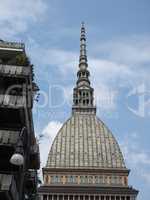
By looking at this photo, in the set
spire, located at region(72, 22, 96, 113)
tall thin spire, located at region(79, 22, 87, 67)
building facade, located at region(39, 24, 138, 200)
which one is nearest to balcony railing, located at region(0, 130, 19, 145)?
building facade, located at region(39, 24, 138, 200)

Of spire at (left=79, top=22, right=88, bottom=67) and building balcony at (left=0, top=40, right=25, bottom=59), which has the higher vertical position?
spire at (left=79, top=22, right=88, bottom=67)

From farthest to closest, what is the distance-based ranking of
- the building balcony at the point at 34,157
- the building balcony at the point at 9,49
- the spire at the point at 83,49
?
the spire at the point at 83,49, the building balcony at the point at 34,157, the building balcony at the point at 9,49

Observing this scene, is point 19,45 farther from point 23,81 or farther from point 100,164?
point 100,164

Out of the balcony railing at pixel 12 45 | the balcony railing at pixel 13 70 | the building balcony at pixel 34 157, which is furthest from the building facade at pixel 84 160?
the balcony railing at pixel 13 70

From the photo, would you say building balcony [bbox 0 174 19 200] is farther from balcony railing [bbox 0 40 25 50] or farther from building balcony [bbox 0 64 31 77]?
balcony railing [bbox 0 40 25 50]

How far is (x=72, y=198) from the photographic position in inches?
4240

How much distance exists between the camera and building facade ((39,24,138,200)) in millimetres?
108438

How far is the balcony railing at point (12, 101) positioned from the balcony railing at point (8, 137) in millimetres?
1663

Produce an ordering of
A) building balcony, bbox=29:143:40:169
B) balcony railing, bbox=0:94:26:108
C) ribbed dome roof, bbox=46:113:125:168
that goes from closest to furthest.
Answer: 1. balcony railing, bbox=0:94:26:108
2. building balcony, bbox=29:143:40:169
3. ribbed dome roof, bbox=46:113:125:168

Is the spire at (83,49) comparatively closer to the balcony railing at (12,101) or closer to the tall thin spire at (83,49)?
the tall thin spire at (83,49)

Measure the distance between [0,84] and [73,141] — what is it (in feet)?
312

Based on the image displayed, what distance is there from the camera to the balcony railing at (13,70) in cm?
3091

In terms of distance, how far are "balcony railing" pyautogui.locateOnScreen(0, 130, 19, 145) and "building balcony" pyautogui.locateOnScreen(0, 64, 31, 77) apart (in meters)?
3.86

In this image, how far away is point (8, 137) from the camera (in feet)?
95.3
